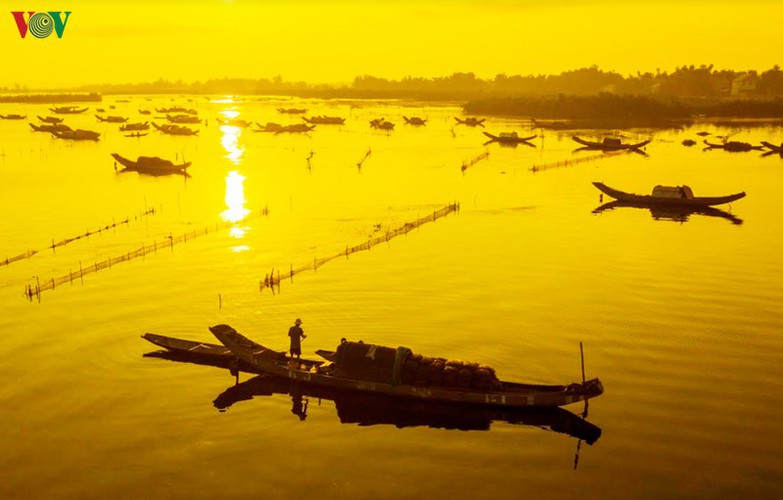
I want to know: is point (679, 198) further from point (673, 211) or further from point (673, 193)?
point (673, 211)

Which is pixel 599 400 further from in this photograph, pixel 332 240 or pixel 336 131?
pixel 336 131

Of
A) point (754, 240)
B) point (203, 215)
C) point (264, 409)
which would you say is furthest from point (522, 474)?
point (203, 215)

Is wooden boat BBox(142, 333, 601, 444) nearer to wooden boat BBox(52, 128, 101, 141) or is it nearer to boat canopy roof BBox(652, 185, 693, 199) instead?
boat canopy roof BBox(652, 185, 693, 199)

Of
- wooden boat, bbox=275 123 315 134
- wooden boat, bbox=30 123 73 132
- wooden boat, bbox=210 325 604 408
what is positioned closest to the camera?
wooden boat, bbox=210 325 604 408

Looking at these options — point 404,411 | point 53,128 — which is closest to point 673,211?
point 404,411

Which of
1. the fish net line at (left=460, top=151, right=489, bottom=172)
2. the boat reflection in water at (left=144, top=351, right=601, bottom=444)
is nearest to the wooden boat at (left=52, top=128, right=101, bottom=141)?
the fish net line at (left=460, top=151, right=489, bottom=172)
